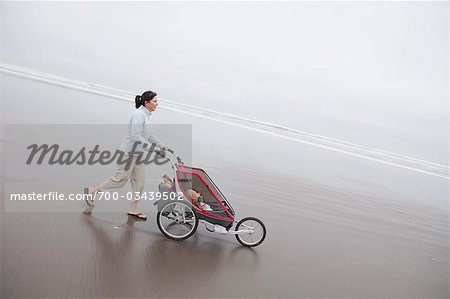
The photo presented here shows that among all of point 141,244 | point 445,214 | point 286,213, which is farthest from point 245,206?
point 445,214

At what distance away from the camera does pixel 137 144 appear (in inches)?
167

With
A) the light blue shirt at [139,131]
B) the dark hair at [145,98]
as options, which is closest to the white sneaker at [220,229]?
the light blue shirt at [139,131]

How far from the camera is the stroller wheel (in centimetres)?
414

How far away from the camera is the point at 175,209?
4.21 m

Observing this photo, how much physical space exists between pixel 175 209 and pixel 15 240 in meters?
1.67

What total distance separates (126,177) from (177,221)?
2.86ft

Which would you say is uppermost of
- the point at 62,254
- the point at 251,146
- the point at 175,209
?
the point at 251,146

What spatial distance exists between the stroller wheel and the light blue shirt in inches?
31.0

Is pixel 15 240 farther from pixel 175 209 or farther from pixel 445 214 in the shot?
pixel 445 214

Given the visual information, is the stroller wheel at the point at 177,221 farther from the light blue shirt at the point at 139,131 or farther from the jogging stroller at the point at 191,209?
the light blue shirt at the point at 139,131

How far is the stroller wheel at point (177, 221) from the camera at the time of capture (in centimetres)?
414

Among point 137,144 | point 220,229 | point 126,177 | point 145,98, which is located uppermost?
point 145,98

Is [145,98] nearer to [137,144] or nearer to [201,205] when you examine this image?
[137,144]

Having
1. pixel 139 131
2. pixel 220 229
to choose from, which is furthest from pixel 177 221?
pixel 139 131
